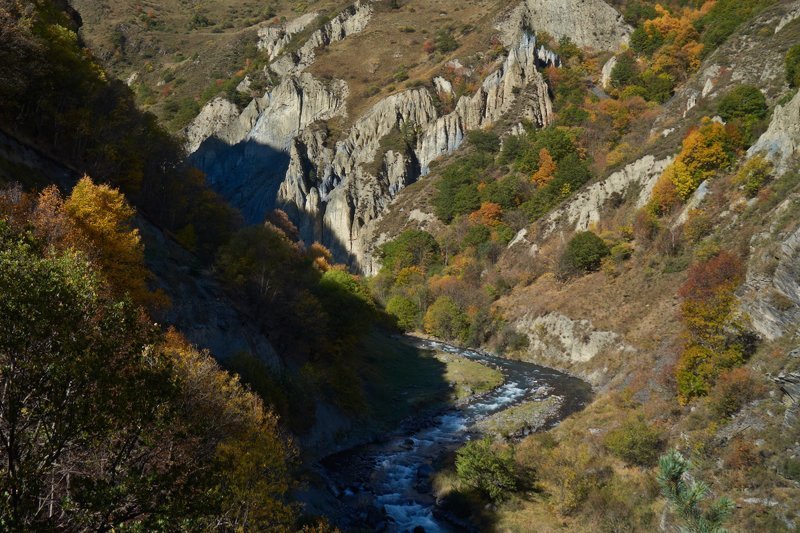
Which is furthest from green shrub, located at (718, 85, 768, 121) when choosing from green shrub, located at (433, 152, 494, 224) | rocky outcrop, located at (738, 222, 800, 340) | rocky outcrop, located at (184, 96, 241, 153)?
rocky outcrop, located at (184, 96, 241, 153)

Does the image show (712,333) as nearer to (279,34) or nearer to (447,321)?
(447,321)

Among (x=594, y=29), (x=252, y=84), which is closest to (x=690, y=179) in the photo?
(x=594, y=29)

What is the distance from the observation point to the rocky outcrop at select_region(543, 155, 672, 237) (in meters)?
70.8

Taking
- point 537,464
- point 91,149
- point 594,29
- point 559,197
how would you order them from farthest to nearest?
point 594,29, point 559,197, point 91,149, point 537,464

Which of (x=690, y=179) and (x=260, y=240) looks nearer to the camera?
(x=260, y=240)

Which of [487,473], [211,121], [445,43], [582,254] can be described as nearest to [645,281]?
[582,254]

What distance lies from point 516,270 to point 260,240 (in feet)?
155

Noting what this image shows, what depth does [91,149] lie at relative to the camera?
36719 millimetres

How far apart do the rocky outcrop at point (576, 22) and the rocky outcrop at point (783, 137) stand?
306 feet

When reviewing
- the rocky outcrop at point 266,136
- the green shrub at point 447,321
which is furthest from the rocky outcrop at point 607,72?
the green shrub at point 447,321

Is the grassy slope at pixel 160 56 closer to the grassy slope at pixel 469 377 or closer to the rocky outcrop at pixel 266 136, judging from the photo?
the rocky outcrop at pixel 266 136

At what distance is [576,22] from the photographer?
139 m

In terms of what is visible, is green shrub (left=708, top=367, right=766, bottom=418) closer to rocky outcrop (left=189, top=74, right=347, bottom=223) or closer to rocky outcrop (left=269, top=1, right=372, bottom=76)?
rocky outcrop (left=189, top=74, right=347, bottom=223)

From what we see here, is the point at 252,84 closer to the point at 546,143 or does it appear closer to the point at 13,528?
the point at 546,143
